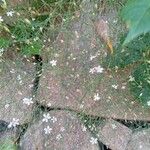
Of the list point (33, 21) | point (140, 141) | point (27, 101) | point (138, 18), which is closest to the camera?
point (138, 18)

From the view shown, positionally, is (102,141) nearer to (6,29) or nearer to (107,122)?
(107,122)

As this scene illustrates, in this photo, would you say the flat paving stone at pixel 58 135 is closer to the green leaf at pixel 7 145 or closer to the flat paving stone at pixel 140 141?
the green leaf at pixel 7 145

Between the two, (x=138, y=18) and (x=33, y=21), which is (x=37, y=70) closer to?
(x=33, y=21)

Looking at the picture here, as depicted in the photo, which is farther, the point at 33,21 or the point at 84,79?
the point at 33,21

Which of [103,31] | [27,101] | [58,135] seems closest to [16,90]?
[27,101]

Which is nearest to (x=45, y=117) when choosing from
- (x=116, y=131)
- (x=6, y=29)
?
(x=116, y=131)

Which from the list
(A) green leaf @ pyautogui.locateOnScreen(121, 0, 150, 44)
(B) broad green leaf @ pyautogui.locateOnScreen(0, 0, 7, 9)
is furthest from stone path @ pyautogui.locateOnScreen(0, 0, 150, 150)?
(A) green leaf @ pyautogui.locateOnScreen(121, 0, 150, 44)
